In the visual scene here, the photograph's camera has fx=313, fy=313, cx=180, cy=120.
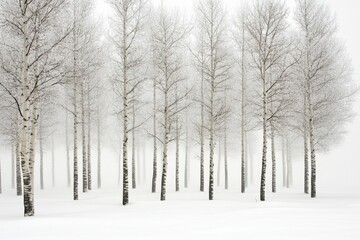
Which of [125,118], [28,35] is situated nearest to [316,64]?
[125,118]

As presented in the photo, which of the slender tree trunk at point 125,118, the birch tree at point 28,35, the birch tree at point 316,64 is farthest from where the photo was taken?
the birch tree at point 316,64

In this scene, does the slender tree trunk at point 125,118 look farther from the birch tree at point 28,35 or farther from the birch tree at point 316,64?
the birch tree at point 316,64

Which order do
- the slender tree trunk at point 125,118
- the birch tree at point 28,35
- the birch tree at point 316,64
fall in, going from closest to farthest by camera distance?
the birch tree at point 28,35 < the slender tree trunk at point 125,118 < the birch tree at point 316,64

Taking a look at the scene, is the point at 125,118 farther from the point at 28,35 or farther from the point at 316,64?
the point at 316,64

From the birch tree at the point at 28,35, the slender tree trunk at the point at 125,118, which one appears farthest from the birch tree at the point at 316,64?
the birch tree at the point at 28,35

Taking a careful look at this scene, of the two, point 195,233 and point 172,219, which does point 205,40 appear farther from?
point 195,233

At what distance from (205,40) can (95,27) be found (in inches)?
266

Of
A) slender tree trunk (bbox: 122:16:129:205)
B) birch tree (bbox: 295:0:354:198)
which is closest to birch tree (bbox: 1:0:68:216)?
slender tree trunk (bbox: 122:16:129:205)

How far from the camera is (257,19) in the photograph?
55.4 feet

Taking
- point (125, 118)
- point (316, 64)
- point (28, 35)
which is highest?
point (316, 64)

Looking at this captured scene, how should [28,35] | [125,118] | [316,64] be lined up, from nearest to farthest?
[28,35] < [125,118] < [316,64]

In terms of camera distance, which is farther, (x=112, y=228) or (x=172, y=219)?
(x=172, y=219)

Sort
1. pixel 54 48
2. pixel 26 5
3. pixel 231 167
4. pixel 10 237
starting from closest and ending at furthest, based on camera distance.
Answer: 1. pixel 10 237
2. pixel 26 5
3. pixel 54 48
4. pixel 231 167

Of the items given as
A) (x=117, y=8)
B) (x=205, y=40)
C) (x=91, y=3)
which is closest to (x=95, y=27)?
(x=91, y=3)
